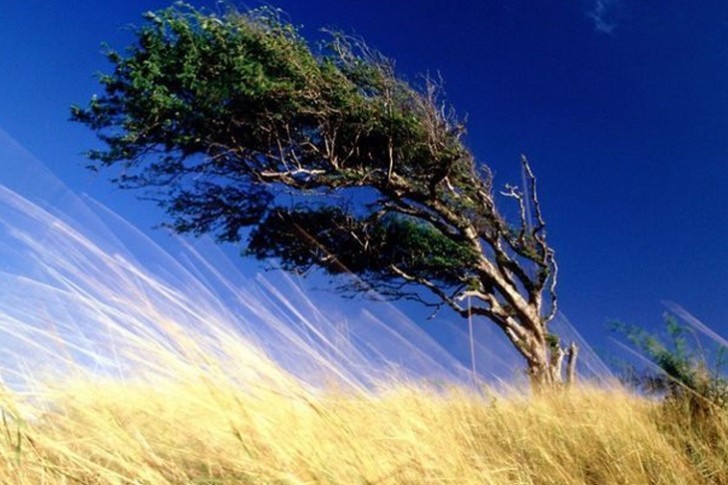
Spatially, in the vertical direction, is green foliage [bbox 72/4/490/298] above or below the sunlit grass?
above

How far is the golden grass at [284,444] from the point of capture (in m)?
2.20

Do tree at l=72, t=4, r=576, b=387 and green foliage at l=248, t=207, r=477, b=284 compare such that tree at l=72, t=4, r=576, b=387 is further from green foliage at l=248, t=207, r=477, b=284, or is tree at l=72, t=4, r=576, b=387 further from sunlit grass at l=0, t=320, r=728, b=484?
sunlit grass at l=0, t=320, r=728, b=484

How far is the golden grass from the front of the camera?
2195mm

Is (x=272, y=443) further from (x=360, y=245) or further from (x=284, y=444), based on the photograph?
(x=360, y=245)

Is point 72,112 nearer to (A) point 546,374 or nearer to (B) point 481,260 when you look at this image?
(B) point 481,260

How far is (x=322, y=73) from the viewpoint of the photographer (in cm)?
1177

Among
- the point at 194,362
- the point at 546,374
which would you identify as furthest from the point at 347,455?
the point at 546,374

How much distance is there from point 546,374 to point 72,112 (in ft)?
32.9

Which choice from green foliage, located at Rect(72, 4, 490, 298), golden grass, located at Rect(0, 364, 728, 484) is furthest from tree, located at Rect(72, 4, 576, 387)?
golden grass, located at Rect(0, 364, 728, 484)

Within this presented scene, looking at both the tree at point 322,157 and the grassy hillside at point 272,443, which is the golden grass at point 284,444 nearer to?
the grassy hillside at point 272,443

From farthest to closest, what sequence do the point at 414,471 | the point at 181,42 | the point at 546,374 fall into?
the point at 546,374 < the point at 181,42 < the point at 414,471

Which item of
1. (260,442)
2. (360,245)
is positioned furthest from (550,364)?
(260,442)

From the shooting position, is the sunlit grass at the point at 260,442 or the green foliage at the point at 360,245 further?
the green foliage at the point at 360,245

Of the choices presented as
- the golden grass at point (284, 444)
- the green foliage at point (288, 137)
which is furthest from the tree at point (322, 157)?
the golden grass at point (284, 444)
